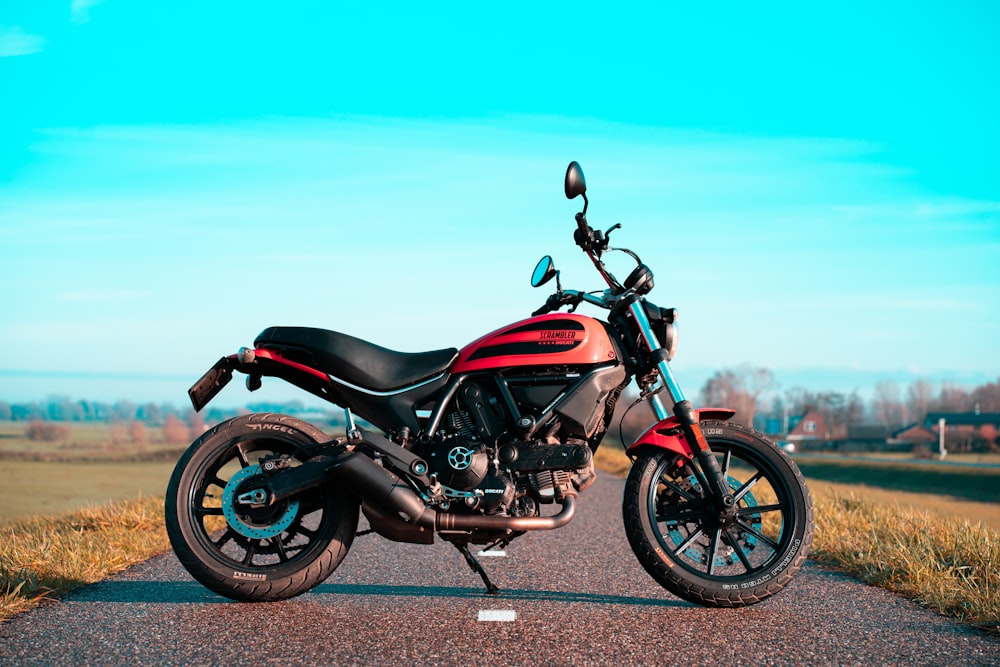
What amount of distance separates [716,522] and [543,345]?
1.37 meters

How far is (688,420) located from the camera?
196 inches

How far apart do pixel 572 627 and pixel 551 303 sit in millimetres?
1902

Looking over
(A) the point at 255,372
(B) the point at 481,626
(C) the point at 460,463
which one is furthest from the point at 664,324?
(A) the point at 255,372

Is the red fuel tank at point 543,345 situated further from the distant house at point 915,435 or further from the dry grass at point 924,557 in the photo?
the distant house at point 915,435

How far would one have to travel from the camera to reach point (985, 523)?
7.17 meters

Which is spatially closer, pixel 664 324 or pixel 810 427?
pixel 664 324

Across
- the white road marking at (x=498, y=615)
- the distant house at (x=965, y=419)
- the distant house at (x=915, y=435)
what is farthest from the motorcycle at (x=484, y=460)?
the distant house at (x=965, y=419)

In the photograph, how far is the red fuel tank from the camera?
4.92m

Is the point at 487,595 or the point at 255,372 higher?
the point at 255,372

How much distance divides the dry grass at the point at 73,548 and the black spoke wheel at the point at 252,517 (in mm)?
817

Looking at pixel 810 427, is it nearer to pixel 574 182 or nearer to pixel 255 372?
pixel 574 182

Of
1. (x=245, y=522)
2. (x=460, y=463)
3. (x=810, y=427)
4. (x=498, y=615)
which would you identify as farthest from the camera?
(x=810, y=427)

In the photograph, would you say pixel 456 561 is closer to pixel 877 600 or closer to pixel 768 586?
pixel 768 586

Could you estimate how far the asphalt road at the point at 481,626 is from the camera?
3795 millimetres
